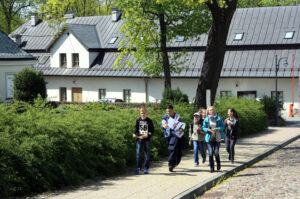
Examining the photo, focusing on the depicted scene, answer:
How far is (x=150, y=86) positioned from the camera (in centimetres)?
4516

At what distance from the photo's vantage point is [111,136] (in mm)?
13539

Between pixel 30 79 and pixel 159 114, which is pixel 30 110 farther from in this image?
pixel 30 79

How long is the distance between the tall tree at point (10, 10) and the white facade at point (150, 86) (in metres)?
18.7

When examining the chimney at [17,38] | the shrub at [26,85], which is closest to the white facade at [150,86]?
the chimney at [17,38]

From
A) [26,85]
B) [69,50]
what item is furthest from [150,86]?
[26,85]

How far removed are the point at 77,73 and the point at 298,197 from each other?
39.0 metres

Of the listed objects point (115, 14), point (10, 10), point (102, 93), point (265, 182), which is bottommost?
point (265, 182)

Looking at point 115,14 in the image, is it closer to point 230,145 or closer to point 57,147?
point 230,145

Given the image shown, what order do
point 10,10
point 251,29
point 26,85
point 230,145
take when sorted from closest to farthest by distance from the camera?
point 230,145 → point 26,85 → point 251,29 → point 10,10

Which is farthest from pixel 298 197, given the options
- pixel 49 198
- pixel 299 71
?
pixel 299 71

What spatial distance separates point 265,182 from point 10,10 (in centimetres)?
5863

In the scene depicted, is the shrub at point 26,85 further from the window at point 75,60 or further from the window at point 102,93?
the window at point 75,60

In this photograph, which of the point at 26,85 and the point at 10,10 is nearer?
the point at 26,85

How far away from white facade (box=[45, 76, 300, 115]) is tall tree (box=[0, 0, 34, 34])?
1872 centimetres
